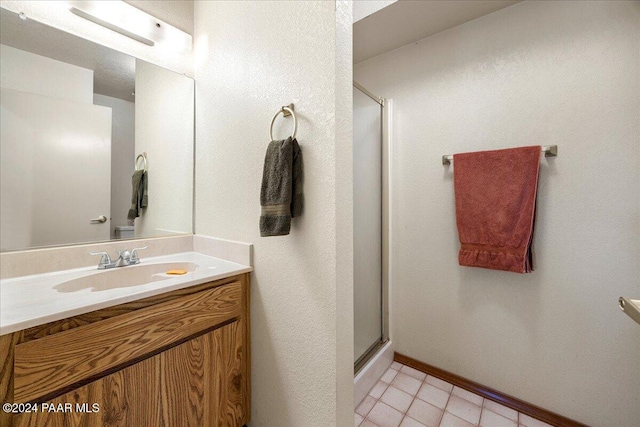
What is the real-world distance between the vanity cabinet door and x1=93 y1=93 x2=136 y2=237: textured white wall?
74 cm

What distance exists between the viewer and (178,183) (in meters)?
1.47

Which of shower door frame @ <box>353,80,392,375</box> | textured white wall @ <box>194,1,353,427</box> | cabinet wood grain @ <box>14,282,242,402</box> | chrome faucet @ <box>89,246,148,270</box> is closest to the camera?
cabinet wood grain @ <box>14,282,242,402</box>

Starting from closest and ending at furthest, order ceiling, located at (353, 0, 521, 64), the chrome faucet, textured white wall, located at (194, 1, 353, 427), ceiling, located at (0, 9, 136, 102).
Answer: textured white wall, located at (194, 1, 353, 427) < ceiling, located at (0, 9, 136, 102) < the chrome faucet < ceiling, located at (353, 0, 521, 64)

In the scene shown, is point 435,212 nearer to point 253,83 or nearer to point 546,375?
point 546,375

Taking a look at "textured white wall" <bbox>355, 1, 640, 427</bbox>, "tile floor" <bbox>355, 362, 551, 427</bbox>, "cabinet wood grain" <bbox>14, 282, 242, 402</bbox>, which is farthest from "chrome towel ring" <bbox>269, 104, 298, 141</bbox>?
"tile floor" <bbox>355, 362, 551, 427</bbox>

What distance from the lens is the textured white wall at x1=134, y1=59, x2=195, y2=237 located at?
1.33 meters

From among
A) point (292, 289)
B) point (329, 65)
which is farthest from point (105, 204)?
point (329, 65)

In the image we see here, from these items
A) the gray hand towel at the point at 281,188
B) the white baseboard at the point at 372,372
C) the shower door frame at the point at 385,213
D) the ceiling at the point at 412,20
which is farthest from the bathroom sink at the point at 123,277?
the ceiling at the point at 412,20

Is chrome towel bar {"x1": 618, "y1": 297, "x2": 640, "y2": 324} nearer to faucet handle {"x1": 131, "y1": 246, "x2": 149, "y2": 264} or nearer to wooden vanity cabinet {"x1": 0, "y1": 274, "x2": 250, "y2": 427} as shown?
wooden vanity cabinet {"x1": 0, "y1": 274, "x2": 250, "y2": 427}

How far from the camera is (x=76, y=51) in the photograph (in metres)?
1.14

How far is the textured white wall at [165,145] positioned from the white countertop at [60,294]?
308mm

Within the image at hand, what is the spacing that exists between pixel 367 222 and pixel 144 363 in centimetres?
128

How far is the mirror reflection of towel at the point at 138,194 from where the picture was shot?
130 centimetres

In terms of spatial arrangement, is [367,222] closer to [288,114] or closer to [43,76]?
[288,114]
